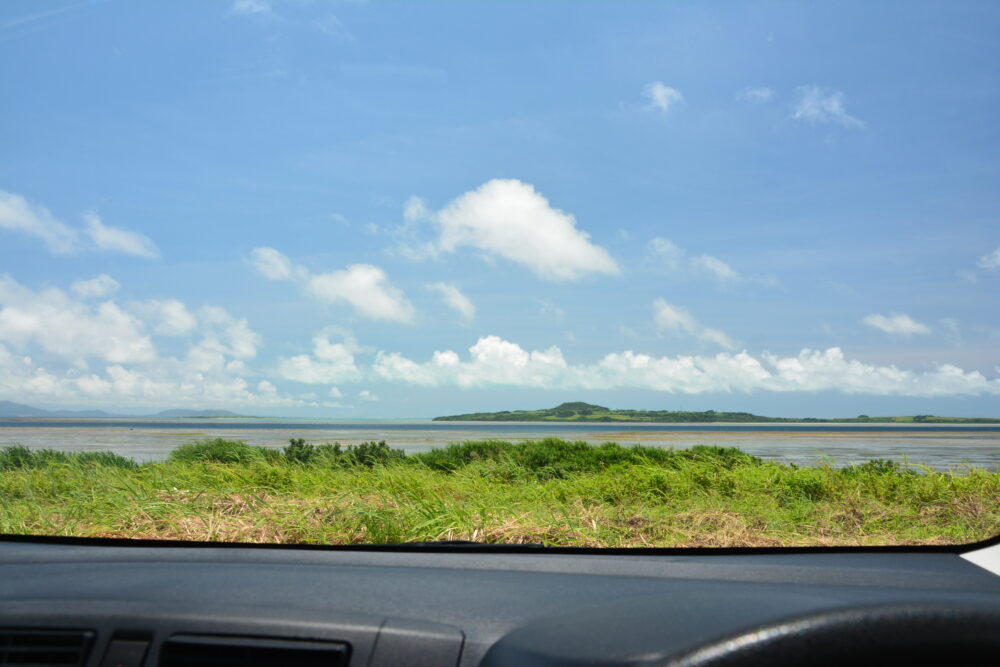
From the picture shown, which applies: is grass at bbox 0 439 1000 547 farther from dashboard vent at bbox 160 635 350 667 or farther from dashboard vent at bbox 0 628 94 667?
dashboard vent at bbox 160 635 350 667

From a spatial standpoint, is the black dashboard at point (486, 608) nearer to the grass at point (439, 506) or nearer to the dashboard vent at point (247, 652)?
the dashboard vent at point (247, 652)

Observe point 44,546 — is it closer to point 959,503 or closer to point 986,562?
point 986,562

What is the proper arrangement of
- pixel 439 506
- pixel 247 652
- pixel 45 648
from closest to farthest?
pixel 247 652 → pixel 45 648 → pixel 439 506

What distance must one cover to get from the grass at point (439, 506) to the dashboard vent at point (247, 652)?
2.24 m

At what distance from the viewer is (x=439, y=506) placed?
4637 mm

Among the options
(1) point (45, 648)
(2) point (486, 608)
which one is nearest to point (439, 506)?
(2) point (486, 608)

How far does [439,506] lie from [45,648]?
3079mm

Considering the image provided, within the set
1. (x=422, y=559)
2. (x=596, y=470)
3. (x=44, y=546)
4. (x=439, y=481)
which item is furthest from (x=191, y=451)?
(x=596, y=470)

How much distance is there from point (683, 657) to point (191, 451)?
4697 millimetres

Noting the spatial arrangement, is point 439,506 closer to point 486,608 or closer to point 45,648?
point 486,608

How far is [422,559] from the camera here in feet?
7.93

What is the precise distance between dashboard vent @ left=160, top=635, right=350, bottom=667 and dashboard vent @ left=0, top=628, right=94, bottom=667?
0.74 feet

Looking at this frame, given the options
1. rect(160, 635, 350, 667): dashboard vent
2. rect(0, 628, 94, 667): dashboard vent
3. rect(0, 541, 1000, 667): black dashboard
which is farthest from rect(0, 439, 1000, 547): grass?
rect(160, 635, 350, 667): dashboard vent

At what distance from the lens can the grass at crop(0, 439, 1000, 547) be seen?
3.72m
